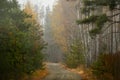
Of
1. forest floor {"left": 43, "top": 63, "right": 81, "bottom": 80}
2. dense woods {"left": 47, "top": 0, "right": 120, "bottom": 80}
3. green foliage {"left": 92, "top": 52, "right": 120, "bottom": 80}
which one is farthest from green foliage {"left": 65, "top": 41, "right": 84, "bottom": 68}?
green foliage {"left": 92, "top": 52, "right": 120, "bottom": 80}

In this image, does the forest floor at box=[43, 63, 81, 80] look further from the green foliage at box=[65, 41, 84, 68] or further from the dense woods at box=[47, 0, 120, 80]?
the green foliage at box=[65, 41, 84, 68]

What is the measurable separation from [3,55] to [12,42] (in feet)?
5.07

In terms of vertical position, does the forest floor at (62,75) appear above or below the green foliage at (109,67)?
below

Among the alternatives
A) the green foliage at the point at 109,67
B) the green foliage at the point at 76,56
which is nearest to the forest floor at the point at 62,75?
the green foliage at the point at 109,67

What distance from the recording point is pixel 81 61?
44.4 m

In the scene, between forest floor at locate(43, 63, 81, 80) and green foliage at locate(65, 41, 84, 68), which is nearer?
forest floor at locate(43, 63, 81, 80)

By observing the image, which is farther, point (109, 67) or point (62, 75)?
point (62, 75)

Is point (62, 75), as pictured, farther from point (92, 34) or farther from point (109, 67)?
point (92, 34)

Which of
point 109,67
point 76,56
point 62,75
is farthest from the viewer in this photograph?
point 76,56

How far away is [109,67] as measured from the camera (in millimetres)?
21531

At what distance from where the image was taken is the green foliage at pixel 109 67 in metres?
20.7

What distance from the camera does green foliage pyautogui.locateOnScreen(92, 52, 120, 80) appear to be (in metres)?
20.7

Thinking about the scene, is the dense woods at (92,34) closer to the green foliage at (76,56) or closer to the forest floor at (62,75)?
the green foliage at (76,56)

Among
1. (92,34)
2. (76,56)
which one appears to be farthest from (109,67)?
(76,56)
